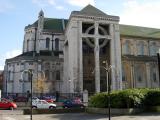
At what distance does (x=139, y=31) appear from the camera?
255 feet

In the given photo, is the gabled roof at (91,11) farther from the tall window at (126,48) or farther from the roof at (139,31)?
the tall window at (126,48)

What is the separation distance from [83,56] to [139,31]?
22.8 m

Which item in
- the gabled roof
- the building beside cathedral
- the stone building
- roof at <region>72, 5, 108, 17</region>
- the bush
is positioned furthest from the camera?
the stone building

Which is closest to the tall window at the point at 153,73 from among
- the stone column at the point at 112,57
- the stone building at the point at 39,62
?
the stone column at the point at 112,57

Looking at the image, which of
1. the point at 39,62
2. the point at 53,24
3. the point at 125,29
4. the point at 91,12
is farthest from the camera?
the point at 53,24

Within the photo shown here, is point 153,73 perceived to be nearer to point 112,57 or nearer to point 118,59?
point 118,59

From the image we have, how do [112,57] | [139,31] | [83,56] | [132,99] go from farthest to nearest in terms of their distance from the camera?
[139,31] < [112,57] < [83,56] < [132,99]

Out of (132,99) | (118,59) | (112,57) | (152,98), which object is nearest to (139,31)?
(118,59)

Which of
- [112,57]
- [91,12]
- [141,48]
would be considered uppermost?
[91,12]

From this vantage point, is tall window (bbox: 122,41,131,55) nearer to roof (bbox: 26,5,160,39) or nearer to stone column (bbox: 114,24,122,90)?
roof (bbox: 26,5,160,39)

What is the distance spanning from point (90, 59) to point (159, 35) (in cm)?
2566

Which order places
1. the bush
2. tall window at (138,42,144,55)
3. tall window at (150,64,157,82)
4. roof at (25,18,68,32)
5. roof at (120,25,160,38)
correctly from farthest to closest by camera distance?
roof at (25,18,68,32) → tall window at (138,42,144,55) → roof at (120,25,160,38) → tall window at (150,64,157,82) → the bush

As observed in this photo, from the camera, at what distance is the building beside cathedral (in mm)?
61312

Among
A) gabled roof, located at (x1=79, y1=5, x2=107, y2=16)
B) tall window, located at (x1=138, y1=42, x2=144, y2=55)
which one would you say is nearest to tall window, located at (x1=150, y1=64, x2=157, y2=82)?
tall window, located at (x1=138, y1=42, x2=144, y2=55)
